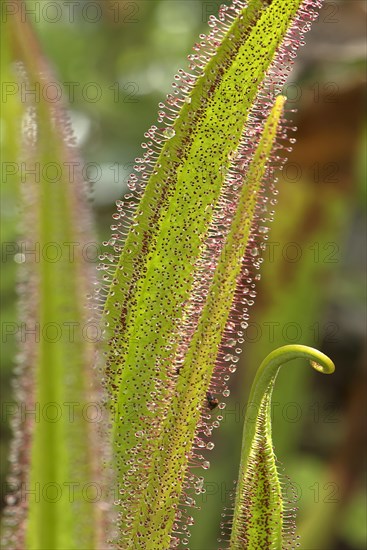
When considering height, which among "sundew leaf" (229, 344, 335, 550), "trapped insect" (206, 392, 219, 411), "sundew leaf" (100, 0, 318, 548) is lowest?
"sundew leaf" (229, 344, 335, 550)

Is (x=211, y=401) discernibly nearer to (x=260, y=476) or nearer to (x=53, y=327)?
(x=260, y=476)

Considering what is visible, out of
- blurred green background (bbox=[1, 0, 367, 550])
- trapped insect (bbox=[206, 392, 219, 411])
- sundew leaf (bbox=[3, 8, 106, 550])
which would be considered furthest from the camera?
blurred green background (bbox=[1, 0, 367, 550])

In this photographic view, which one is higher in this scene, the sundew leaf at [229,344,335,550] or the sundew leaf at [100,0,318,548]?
the sundew leaf at [100,0,318,548]

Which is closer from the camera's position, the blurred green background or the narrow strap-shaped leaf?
the narrow strap-shaped leaf

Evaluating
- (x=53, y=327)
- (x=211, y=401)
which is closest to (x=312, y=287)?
(x=211, y=401)

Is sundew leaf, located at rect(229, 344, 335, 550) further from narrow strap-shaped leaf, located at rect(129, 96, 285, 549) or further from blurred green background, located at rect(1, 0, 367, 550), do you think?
blurred green background, located at rect(1, 0, 367, 550)

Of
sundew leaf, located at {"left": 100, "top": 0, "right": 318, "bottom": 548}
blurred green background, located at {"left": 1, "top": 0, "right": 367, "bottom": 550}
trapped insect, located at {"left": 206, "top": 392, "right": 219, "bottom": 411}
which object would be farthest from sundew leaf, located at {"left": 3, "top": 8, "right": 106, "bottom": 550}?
blurred green background, located at {"left": 1, "top": 0, "right": 367, "bottom": 550}

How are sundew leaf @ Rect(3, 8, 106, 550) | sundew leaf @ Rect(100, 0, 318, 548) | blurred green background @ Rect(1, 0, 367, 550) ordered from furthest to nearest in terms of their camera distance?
blurred green background @ Rect(1, 0, 367, 550), sundew leaf @ Rect(100, 0, 318, 548), sundew leaf @ Rect(3, 8, 106, 550)

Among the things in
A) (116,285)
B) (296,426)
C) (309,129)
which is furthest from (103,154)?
(116,285)
